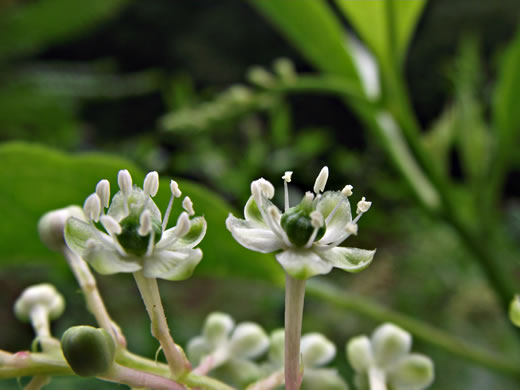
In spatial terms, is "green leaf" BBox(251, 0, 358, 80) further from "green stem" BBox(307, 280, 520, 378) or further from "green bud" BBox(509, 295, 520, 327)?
"green bud" BBox(509, 295, 520, 327)

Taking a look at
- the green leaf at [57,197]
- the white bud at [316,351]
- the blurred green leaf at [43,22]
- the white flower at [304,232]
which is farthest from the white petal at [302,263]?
the blurred green leaf at [43,22]

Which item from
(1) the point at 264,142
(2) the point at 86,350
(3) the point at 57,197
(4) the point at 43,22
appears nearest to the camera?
(2) the point at 86,350

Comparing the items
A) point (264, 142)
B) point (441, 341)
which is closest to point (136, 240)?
point (441, 341)

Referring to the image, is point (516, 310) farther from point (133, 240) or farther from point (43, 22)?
point (43, 22)

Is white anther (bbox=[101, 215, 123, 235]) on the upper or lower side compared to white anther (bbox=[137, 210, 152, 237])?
upper

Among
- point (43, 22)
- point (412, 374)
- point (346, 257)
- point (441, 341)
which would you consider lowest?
point (441, 341)

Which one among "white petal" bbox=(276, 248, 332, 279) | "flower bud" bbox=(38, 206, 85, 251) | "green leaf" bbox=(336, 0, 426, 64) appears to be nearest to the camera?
"white petal" bbox=(276, 248, 332, 279)

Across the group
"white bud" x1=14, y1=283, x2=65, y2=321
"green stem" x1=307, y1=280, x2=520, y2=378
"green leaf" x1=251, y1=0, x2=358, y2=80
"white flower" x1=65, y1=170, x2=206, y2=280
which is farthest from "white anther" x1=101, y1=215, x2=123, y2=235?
"green leaf" x1=251, y1=0, x2=358, y2=80
